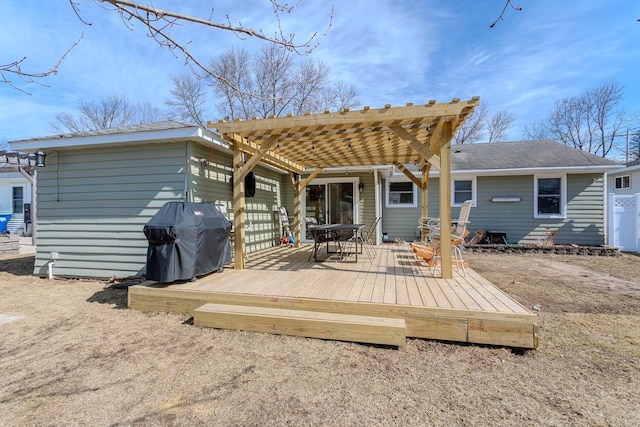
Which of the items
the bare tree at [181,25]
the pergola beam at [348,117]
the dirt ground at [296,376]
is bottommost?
the dirt ground at [296,376]

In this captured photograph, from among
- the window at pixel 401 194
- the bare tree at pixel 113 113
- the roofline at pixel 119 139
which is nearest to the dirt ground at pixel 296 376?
the roofline at pixel 119 139

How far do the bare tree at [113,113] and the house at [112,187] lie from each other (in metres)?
19.6

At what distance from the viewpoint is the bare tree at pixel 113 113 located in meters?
23.2

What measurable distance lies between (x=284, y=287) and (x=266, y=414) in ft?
6.31

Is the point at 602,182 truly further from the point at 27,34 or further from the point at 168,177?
the point at 27,34

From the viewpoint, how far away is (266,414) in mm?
1999

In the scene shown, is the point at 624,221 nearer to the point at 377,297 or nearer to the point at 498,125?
the point at 377,297

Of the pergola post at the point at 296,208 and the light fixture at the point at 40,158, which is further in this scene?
the pergola post at the point at 296,208

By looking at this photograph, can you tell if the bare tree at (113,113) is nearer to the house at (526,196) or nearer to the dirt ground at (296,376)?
the house at (526,196)

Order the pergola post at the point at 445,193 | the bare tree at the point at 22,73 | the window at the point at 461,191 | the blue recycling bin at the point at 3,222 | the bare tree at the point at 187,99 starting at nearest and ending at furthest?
1. the bare tree at the point at 22,73
2. the pergola post at the point at 445,193
3. the window at the point at 461,191
4. the blue recycling bin at the point at 3,222
5. the bare tree at the point at 187,99

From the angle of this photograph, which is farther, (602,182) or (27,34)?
(602,182)

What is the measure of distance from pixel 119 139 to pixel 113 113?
23506mm

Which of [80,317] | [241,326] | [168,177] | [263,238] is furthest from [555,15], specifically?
[263,238]

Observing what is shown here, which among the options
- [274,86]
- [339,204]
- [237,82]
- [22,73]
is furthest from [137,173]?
[274,86]
